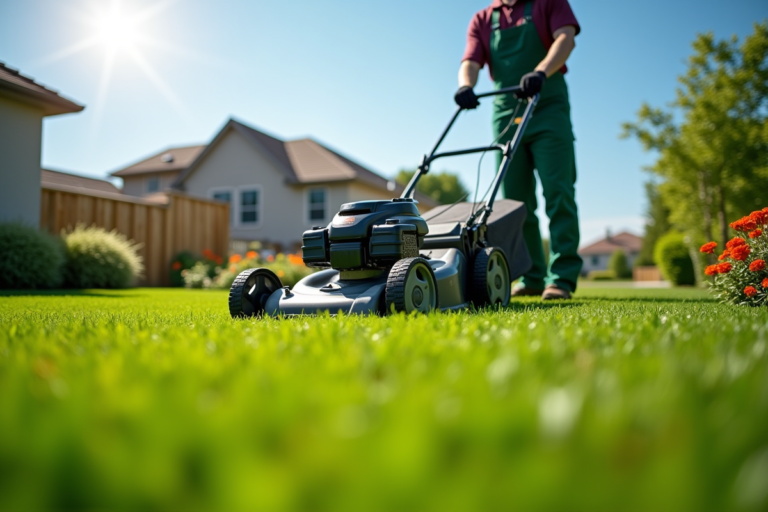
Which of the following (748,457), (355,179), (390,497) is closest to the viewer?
(390,497)

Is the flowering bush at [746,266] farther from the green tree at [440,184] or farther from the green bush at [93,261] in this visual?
the green tree at [440,184]

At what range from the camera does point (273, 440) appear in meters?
0.73

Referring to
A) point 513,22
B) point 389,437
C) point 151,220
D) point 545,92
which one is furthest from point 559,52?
point 151,220

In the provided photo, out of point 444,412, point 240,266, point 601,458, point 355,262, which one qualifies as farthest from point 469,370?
point 240,266

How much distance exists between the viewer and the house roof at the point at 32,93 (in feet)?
28.4

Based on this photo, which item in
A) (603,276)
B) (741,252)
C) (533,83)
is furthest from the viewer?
(603,276)

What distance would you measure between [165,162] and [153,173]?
74cm

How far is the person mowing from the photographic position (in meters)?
5.21

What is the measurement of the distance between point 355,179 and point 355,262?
14.9 m

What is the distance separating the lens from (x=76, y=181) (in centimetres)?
2027

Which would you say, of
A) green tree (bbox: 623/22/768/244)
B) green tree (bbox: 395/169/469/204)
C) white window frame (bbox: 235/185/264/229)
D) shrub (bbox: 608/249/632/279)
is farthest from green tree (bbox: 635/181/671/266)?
white window frame (bbox: 235/185/264/229)

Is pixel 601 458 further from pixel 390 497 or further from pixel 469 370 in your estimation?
pixel 469 370

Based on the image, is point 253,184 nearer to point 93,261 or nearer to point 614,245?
point 93,261

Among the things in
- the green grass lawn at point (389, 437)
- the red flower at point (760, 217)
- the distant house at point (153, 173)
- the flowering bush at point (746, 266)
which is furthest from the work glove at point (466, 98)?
the distant house at point (153, 173)
